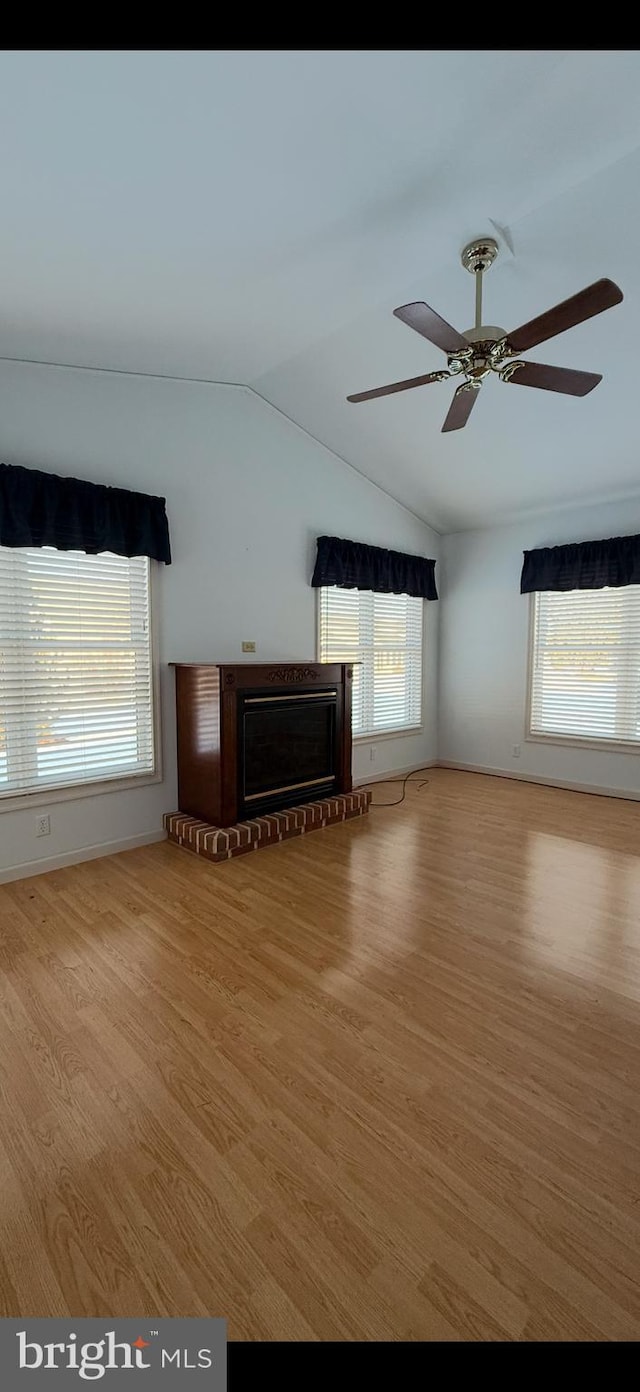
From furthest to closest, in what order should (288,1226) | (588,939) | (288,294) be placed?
(288,294) → (588,939) → (288,1226)

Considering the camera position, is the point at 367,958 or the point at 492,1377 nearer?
the point at 492,1377

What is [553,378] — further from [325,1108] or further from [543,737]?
[543,737]

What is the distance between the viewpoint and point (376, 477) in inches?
205

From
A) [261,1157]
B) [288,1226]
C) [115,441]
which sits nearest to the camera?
[288,1226]

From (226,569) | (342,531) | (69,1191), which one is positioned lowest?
(69,1191)

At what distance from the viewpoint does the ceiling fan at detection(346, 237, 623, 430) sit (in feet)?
6.41

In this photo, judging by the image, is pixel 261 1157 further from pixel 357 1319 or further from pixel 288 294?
pixel 288 294

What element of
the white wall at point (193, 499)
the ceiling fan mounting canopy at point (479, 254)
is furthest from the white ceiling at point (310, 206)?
the white wall at point (193, 499)

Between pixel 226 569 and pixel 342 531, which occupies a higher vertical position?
pixel 342 531

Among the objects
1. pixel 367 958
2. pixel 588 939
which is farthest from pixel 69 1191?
pixel 588 939

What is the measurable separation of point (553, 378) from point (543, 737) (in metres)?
3.85

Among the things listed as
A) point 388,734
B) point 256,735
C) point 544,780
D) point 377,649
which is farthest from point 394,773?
point 256,735

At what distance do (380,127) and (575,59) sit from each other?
2.04 feet

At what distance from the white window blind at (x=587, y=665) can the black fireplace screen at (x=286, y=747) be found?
2.52 metres
